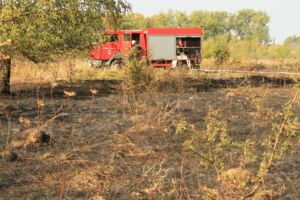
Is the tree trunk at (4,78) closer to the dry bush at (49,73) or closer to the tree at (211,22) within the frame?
the dry bush at (49,73)

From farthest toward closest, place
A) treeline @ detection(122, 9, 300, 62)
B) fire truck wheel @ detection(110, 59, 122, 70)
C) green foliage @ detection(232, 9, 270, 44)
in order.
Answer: green foliage @ detection(232, 9, 270, 44), treeline @ detection(122, 9, 300, 62), fire truck wheel @ detection(110, 59, 122, 70)

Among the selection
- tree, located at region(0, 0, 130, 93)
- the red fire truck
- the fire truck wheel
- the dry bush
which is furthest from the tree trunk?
the red fire truck

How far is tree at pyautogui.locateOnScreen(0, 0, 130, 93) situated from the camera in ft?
39.1

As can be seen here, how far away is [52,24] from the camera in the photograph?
1355cm

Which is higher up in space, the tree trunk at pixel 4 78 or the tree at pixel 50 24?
the tree at pixel 50 24

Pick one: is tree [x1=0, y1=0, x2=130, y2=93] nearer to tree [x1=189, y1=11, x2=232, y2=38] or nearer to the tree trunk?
the tree trunk

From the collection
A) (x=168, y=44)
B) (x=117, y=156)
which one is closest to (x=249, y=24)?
(x=168, y=44)

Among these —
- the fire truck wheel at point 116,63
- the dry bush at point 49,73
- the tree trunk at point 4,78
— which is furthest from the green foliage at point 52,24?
the fire truck wheel at point 116,63

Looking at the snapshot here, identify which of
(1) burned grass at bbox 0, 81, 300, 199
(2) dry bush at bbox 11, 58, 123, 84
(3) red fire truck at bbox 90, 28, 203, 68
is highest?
(3) red fire truck at bbox 90, 28, 203, 68

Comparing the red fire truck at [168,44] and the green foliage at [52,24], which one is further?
the red fire truck at [168,44]

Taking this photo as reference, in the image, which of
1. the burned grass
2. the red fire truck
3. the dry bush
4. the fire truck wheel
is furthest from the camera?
the red fire truck

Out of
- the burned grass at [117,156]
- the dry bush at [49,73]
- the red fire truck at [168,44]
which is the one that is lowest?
the burned grass at [117,156]

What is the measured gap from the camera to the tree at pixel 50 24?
11.9 m

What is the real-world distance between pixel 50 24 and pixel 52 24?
109 millimetres
